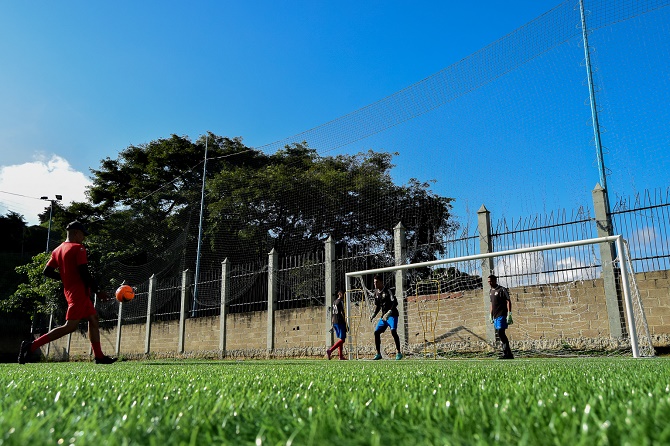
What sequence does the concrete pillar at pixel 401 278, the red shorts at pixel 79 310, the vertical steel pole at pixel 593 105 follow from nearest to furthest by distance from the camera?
the red shorts at pixel 79 310 → the vertical steel pole at pixel 593 105 → the concrete pillar at pixel 401 278

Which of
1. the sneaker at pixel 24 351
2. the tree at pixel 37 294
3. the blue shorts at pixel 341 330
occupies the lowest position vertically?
the sneaker at pixel 24 351

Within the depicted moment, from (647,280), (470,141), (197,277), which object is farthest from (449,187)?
(197,277)

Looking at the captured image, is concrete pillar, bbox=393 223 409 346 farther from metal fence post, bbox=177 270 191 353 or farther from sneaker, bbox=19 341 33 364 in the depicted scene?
metal fence post, bbox=177 270 191 353

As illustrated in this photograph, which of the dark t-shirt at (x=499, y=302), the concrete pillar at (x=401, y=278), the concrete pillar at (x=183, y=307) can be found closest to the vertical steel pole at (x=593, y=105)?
the dark t-shirt at (x=499, y=302)

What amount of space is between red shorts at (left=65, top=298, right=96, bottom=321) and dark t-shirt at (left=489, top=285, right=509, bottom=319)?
6.79 metres

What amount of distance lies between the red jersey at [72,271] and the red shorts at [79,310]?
5cm

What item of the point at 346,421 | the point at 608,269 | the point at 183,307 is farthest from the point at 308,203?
the point at 346,421

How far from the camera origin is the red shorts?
6.28 m

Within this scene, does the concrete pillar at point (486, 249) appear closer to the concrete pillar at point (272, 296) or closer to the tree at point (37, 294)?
the concrete pillar at point (272, 296)

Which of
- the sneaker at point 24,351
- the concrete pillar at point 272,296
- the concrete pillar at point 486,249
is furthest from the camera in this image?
the concrete pillar at point 272,296

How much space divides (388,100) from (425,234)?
14.9 feet

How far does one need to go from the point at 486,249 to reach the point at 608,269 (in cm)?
227

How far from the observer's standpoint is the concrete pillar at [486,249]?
10461 mm

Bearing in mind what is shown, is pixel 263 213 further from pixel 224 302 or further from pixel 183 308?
pixel 224 302
